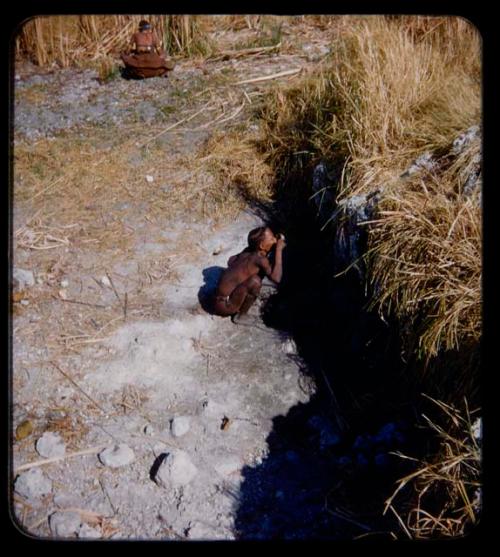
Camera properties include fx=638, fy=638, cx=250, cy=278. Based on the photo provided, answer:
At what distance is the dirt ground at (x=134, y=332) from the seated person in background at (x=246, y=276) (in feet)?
0.45

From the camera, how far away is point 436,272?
3004 millimetres

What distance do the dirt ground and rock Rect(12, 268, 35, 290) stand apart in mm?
12

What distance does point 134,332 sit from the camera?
373 centimetres

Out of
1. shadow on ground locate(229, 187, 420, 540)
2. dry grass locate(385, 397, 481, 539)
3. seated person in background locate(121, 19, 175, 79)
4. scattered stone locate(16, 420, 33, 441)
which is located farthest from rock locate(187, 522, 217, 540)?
seated person in background locate(121, 19, 175, 79)

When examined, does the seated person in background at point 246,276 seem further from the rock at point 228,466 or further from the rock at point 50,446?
the rock at point 50,446

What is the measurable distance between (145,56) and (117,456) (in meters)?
4.50

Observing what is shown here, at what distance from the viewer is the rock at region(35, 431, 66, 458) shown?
302cm

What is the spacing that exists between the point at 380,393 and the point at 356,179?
50.4 inches

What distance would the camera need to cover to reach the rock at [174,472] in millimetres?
2885

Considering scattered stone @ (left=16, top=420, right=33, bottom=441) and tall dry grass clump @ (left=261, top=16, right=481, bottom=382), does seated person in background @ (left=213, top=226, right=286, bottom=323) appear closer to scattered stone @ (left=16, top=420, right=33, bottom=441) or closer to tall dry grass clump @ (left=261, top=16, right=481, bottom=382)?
tall dry grass clump @ (left=261, top=16, right=481, bottom=382)

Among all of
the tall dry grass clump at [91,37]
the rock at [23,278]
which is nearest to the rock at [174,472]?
the rock at [23,278]

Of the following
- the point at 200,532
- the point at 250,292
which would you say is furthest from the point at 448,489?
the point at 250,292

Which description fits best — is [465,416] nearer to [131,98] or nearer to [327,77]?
[327,77]

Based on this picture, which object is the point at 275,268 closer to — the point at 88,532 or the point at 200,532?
the point at 200,532
